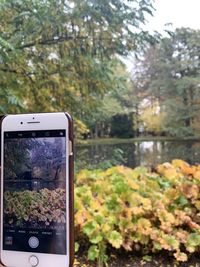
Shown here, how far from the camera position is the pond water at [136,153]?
6.41 feet

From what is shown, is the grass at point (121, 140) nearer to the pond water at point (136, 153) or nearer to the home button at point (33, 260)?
the pond water at point (136, 153)

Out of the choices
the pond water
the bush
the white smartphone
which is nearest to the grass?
the pond water

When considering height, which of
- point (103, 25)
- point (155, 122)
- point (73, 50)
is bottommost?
point (155, 122)

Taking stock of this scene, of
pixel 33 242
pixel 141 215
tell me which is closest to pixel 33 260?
pixel 33 242

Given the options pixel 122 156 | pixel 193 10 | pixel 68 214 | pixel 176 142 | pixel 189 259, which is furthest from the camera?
pixel 122 156

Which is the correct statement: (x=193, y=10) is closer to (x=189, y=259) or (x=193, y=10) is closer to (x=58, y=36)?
(x=58, y=36)

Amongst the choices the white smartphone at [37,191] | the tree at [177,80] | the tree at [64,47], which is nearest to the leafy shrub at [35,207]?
the white smartphone at [37,191]

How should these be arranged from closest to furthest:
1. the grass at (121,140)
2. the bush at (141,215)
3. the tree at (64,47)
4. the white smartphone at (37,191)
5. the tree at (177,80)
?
1. the white smartphone at (37,191)
2. the bush at (141,215)
3. the tree at (64,47)
4. the tree at (177,80)
5. the grass at (121,140)

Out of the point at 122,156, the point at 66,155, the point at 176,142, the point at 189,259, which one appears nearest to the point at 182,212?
the point at 189,259

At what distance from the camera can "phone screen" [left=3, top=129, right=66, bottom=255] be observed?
1.49 ft

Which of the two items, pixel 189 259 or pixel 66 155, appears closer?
pixel 66 155

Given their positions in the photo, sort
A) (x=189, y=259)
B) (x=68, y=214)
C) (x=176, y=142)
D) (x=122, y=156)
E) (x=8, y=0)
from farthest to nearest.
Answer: (x=122, y=156), (x=176, y=142), (x=8, y=0), (x=189, y=259), (x=68, y=214)

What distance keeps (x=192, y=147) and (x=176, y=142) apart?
90 mm

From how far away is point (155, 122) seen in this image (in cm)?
193
